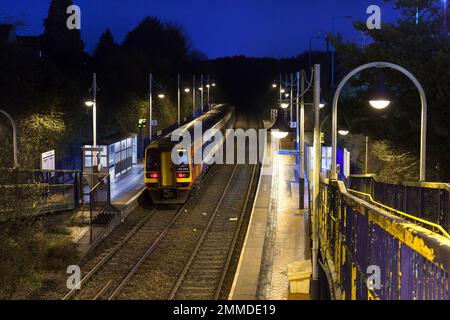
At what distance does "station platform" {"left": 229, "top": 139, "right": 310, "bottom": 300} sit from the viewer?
1338cm

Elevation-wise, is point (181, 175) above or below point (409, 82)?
below

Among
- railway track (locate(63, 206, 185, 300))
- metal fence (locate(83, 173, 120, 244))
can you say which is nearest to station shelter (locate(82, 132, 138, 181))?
metal fence (locate(83, 173, 120, 244))

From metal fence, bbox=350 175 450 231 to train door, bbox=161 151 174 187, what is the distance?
12.0 metres

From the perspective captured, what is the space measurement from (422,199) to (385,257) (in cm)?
555

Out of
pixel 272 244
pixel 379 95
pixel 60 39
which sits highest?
pixel 60 39

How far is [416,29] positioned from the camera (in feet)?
67.6

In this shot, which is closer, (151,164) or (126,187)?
(151,164)

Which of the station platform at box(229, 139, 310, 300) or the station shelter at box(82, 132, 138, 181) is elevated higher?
the station shelter at box(82, 132, 138, 181)

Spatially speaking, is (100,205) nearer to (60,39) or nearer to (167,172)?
(167,172)

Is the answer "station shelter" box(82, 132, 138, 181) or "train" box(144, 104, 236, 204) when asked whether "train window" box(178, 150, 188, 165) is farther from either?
"station shelter" box(82, 132, 138, 181)

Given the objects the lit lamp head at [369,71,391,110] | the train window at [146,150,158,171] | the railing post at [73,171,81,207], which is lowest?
the railing post at [73,171,81,207]

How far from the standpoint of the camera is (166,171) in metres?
23.8

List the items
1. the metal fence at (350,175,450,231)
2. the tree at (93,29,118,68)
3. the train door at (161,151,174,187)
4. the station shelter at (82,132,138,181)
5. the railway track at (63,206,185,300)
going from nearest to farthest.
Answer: the metal fence at (350,175,450,231) < the railway track at (63,206,185,300) < the station shelter at (82,132,138,181) < the train door at (161,151,174,187) < the tree at (93,29,118,68)

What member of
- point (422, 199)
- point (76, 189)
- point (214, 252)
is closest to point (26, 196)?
point (76, 189)
